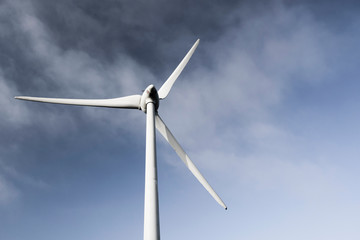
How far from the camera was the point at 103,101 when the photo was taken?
18906 millimetres

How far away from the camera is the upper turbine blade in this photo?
20672 millimetres

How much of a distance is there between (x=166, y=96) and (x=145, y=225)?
1164 cm

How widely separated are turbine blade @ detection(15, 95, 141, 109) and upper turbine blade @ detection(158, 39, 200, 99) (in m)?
2.91

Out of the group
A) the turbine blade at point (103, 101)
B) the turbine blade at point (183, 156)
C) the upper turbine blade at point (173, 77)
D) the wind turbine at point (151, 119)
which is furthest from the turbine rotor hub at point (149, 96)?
the upper turbine blade at point (173, 77)

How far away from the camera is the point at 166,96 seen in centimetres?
2053

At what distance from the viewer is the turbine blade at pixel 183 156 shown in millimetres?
17391

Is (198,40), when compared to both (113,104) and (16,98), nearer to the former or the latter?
(113,104)

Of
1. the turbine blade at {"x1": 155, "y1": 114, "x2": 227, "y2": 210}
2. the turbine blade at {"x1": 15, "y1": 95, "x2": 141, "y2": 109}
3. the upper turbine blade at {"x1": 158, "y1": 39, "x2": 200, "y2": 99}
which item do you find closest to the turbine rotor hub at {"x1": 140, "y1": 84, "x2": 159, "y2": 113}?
the turbine blade at {"x1": 15, "y1": 95, "x2": 141, "y2": 109}

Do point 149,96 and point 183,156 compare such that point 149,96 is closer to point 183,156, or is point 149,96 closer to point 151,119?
point 151,119

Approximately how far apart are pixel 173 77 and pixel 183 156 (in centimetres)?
750

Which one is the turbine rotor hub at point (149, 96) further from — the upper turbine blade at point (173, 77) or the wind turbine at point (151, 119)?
the upper turbine blade at point (173, 77)

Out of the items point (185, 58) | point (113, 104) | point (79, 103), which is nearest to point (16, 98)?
point (79, 103)

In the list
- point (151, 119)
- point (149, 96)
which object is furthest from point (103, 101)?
point (151, 119)

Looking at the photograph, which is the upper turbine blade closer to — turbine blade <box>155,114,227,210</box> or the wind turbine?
the wind turbine
